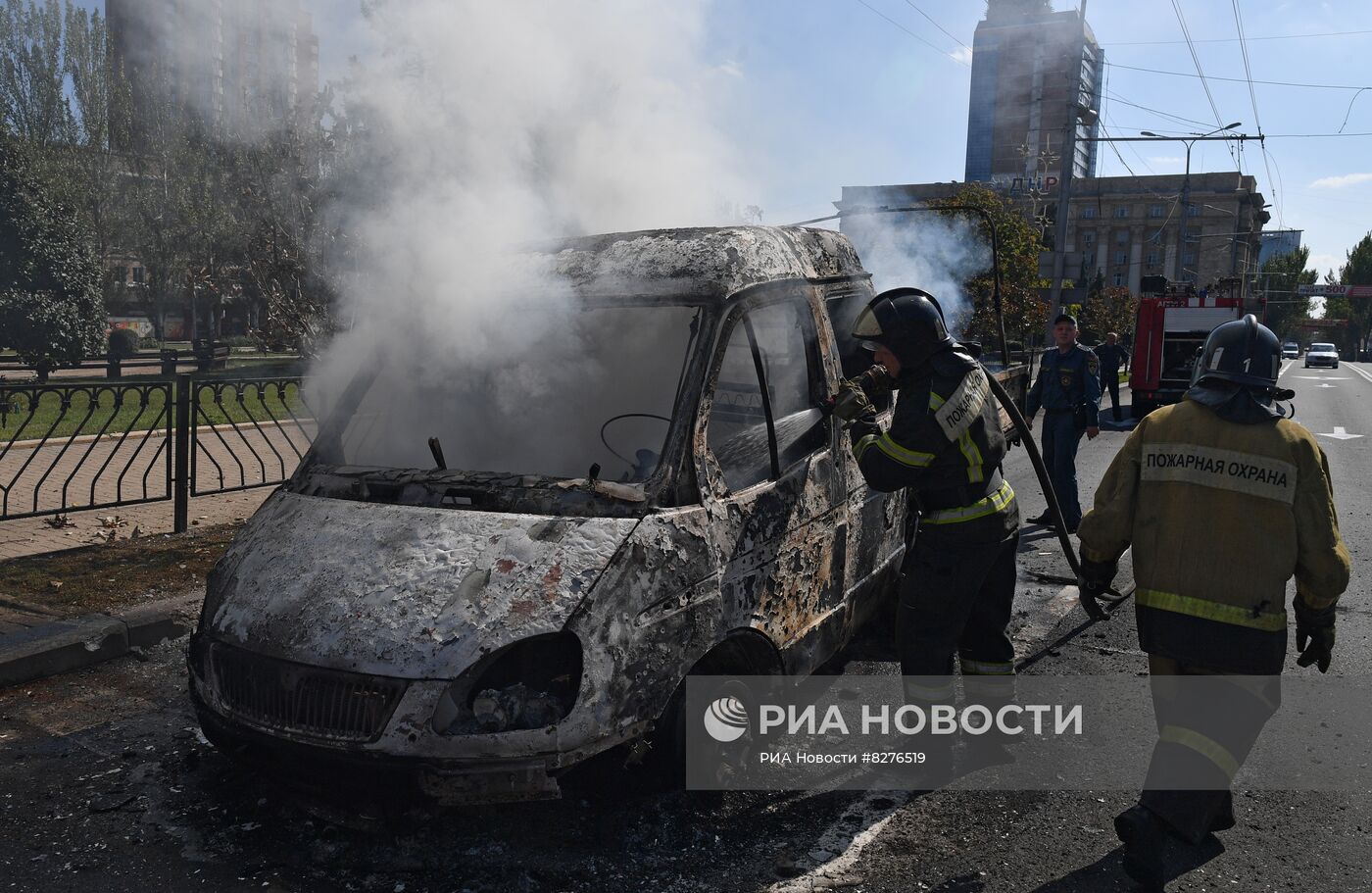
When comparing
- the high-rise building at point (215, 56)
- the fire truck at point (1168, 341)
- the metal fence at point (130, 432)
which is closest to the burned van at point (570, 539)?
the high-rise building at point (215, 56)

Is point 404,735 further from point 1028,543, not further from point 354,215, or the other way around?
point 1028,543

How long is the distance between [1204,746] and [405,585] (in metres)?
2.37

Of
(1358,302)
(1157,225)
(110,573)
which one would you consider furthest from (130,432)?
(1358,302)

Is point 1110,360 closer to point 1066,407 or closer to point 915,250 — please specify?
point 1066,407

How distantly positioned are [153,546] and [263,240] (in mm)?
4419

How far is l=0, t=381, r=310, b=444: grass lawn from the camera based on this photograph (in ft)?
23.0

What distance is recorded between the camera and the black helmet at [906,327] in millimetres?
3619

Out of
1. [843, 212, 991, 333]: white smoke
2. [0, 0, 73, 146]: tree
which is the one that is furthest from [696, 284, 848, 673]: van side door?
[0, 0, 73, 146]: tree

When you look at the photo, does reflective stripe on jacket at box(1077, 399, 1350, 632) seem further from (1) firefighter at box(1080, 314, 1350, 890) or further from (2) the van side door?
(2) the van side door

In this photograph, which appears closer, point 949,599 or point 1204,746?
point 1204,746

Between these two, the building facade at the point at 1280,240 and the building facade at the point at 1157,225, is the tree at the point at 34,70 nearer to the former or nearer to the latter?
the building facade at the point at 1280,240

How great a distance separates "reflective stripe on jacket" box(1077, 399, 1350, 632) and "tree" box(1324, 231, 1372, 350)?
410 ft

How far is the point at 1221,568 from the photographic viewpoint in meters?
2.92

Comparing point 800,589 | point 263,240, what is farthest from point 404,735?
point 263,240
